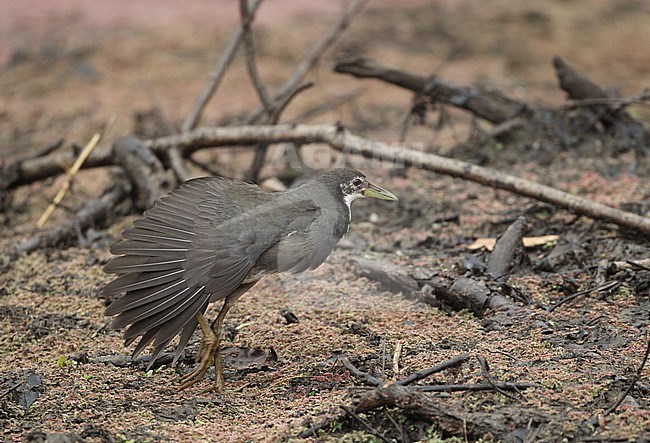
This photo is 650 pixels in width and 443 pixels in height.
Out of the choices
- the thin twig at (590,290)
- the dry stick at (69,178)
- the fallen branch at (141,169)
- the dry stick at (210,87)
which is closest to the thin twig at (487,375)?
the thin twig at (590,290)

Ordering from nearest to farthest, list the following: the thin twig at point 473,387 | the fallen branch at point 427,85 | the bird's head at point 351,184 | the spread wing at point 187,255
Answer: the thin twig at point 473,387
the spread wing at point 187,255
the bird's head at point 351,184
the fallen branch at point 427,85

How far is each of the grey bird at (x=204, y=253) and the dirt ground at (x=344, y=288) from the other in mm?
327

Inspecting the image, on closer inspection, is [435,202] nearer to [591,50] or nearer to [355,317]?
[355,317]

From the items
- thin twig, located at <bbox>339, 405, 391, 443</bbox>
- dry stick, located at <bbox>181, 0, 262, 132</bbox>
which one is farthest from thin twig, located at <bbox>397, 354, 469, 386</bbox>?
dry stick, located at <bbox>181, 0, 262, 132</bbox>

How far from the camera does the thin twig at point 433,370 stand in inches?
136

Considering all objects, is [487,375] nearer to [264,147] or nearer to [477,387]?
[477,387]

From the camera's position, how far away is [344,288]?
5.08 m

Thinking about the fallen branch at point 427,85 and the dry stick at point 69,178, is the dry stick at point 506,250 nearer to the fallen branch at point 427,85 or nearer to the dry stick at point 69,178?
the fallen branch at point 427,85

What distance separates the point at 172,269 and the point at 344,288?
55.5 inches

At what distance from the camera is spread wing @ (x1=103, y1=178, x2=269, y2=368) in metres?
3.86

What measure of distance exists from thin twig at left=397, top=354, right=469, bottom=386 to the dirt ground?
86 millimetres

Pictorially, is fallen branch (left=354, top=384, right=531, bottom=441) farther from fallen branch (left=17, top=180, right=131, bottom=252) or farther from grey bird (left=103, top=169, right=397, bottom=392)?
fallen branch (left=17, top=180, right=131, bottom=252)

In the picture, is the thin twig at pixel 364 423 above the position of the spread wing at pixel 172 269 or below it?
below

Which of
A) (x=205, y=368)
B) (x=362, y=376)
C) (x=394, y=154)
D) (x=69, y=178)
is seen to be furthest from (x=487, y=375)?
(x=69, y=178)
